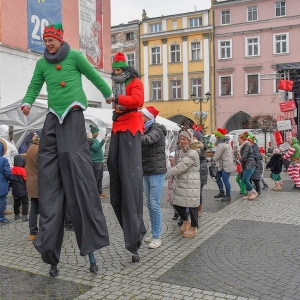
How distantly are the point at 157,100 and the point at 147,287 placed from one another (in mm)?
34967

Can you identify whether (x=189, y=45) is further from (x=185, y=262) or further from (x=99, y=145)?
(x=185, y=262)

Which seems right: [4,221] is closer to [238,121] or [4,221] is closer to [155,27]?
[238,121]

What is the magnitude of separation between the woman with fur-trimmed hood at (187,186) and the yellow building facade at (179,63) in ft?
96.5

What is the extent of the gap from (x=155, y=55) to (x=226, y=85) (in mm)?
7193

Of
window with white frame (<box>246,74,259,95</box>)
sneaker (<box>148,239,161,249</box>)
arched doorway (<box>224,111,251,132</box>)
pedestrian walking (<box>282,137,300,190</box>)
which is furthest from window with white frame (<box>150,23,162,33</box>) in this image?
sneaker (<box>148,239,161,249</box>)

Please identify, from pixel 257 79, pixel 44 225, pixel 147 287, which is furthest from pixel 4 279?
pixel 257 79

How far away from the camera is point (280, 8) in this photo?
A: 34.5 meters

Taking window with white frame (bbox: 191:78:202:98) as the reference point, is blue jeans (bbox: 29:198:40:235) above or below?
below

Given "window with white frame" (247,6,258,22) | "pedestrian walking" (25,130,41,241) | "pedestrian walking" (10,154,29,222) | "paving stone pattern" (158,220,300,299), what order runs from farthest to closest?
"window with white frame" (247,6,258,22) → "pedestrian walking" (10,154,29,222) → "pedestrian walking" (25,130,41,241) → "paving stone pattern" (158,220,300,299)

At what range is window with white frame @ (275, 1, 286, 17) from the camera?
113ft

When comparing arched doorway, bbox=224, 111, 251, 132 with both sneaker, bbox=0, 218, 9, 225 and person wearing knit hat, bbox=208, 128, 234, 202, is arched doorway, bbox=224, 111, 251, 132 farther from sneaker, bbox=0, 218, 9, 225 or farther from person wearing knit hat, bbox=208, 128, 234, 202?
sneaker, bbox=0, 218, 9, 225

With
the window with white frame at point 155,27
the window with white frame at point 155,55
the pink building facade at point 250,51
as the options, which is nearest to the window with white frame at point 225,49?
the pink building facade at point 250,51

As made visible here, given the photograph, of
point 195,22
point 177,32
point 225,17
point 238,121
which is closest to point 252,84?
point 238,121

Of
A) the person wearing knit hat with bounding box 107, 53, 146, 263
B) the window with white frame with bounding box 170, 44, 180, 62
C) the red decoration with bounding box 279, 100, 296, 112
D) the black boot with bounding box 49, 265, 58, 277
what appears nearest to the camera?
the black boot with bounding box 49, 265, 58, 277
